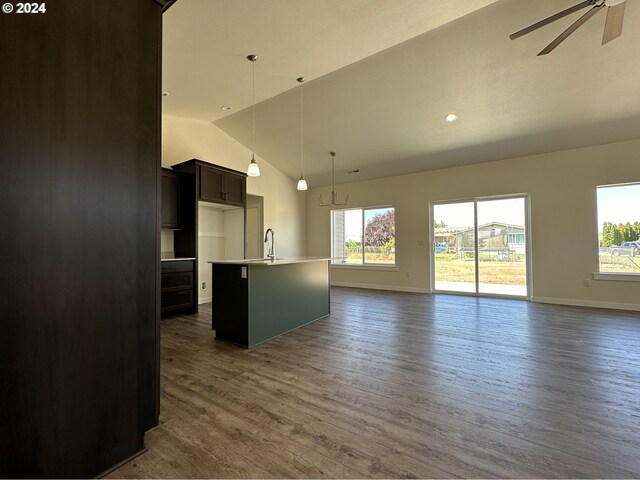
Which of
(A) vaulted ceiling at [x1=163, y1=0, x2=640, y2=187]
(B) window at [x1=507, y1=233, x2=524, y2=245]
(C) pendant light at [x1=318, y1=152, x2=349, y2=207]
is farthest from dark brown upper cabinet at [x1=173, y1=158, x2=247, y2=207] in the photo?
(B) window at [x1=507, y1=233, x2=524, y2=245]

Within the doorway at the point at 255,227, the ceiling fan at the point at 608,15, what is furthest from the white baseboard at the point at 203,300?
the ceiling fan at the point at 608,15

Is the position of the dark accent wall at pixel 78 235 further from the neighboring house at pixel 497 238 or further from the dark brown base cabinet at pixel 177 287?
the neighboring house at pixel 497 238

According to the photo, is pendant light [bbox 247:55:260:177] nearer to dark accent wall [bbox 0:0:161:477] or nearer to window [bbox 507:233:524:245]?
dark accent wall [bbox 0:0:161:477]

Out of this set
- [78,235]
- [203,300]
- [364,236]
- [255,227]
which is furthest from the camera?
[364,236]

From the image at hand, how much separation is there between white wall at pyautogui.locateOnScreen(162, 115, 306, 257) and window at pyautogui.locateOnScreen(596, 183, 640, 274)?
6.27 m

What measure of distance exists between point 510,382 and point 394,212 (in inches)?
194

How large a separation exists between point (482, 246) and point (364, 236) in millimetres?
2715

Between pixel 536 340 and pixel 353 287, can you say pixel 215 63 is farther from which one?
pixel 353 287

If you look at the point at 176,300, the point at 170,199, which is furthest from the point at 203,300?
the point at 170,199

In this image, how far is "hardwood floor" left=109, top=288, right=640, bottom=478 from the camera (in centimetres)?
143

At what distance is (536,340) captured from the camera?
322cm

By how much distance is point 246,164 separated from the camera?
244 inches

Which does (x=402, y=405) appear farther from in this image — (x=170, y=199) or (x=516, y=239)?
(x=516, y=239)

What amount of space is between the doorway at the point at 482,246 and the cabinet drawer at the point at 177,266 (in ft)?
16.6
